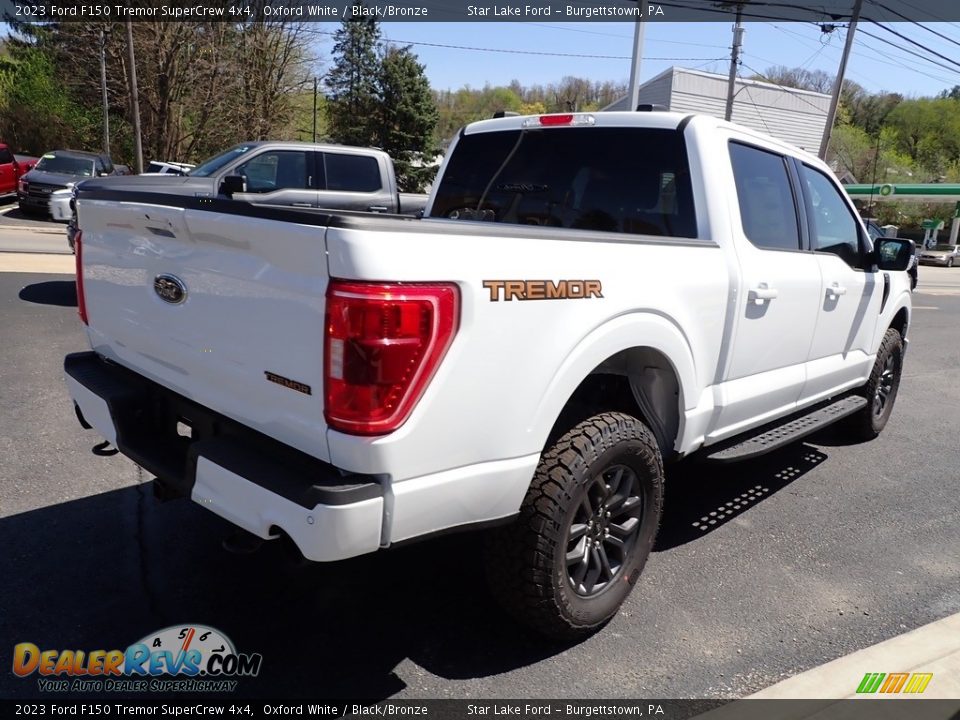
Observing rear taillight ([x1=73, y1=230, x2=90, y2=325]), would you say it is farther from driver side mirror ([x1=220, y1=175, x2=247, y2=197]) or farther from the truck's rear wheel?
driver side mirror ([x1=220, y1=175, x2=247, y2=197])

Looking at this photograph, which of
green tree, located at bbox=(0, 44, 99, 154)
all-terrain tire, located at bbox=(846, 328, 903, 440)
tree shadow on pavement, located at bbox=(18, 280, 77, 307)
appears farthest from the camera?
green tree, located at bbox=(0, 44, 99, 154)

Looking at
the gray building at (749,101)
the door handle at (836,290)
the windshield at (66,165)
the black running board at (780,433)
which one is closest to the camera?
the black running board at (780,433)

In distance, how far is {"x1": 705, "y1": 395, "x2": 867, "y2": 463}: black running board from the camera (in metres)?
3.53

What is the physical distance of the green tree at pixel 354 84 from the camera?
157ft

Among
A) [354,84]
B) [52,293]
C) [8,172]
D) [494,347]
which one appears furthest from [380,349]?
[354,84]

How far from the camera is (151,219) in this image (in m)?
2.55

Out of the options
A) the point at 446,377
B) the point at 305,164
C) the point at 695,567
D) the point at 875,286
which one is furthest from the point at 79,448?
the point at 305,164

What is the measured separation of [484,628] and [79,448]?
9.53ft

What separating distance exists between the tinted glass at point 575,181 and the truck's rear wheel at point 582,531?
119 cm

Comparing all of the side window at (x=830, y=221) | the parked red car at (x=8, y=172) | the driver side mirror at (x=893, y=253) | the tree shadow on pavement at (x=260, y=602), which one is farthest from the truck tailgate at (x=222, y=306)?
the parked red car at (x=8, y=172)

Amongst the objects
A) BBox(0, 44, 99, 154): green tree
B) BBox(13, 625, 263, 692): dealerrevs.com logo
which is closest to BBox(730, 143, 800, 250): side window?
BBox(13, 625, 263, 692): dealerrevs.com logo

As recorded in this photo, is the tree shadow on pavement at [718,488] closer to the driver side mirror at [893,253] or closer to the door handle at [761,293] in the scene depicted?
the door handle at [761,293]

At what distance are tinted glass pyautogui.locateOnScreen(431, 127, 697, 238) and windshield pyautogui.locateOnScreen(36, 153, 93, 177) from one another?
17673 mm

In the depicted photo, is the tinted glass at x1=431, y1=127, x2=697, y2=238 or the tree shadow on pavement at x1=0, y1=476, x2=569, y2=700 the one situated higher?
the tinted glass at x1=431, y1=127, x2=697, y2=238
